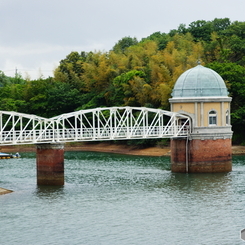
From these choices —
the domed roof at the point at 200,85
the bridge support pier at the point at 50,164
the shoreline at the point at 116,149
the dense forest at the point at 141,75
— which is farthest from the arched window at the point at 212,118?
the dense forest at the point at 141,75

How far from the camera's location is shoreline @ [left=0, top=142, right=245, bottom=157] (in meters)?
97.5

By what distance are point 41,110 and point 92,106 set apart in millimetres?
11059

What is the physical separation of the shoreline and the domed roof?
22379 mm

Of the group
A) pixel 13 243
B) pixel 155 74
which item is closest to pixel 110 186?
pixel 13 243

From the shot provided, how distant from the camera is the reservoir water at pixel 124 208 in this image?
45.0 meters

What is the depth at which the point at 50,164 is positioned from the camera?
2478 inches

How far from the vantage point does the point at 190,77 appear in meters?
73.9

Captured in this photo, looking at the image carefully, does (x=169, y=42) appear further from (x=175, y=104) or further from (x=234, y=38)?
(x=175, y=104)

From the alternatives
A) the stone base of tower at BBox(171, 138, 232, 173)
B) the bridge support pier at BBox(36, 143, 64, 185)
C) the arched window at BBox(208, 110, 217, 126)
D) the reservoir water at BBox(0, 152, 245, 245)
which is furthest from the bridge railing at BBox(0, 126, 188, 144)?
the reservoir water at BBox(0, 152, 245, 245)

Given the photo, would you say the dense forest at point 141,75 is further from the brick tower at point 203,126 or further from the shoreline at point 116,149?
the brick tower at point 203,126

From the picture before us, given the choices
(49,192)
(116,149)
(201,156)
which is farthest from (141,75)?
(49,192)

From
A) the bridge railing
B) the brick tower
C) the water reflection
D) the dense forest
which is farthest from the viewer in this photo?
the dense forest

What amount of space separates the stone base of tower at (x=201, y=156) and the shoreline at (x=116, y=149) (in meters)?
21.9

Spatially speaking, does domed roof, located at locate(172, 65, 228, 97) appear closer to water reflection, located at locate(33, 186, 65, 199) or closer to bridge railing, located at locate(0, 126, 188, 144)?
bridge railing, located at locate(0, 126, 188, 144)
